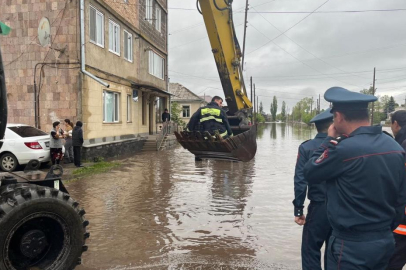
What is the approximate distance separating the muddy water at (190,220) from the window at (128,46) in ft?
27.1

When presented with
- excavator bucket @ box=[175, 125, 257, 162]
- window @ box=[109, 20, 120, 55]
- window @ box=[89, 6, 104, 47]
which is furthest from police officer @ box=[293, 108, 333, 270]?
window @ box=[109, 20, 120, 55]

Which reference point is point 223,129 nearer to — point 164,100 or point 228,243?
point 228,243

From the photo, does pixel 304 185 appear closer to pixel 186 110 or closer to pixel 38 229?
pixel 38 229

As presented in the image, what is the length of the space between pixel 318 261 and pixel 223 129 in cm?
387

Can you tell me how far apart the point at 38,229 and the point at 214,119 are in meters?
4.13

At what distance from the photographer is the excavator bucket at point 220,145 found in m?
6.81

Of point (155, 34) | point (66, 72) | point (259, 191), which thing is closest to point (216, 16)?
point (259, 191)

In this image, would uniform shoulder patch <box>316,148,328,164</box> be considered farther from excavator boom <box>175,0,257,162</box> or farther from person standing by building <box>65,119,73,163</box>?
person standing by building <box>65,119,73,163</box>

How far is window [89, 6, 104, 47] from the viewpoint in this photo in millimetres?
13870

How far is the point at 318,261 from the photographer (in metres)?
3.45

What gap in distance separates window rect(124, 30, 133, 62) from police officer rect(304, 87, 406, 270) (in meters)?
16.1

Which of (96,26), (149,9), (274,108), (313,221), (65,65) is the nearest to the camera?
(313,221)

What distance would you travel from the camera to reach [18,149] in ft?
34.9

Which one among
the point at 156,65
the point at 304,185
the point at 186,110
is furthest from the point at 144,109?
the point at 186,110
